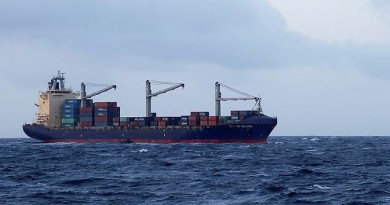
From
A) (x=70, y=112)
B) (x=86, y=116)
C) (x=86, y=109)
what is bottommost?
(x=86, y=116)

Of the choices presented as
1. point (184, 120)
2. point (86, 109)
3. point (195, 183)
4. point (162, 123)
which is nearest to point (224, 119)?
point (184, 120)

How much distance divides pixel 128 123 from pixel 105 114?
587 centimetres

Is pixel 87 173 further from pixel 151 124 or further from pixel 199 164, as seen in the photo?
pixel 151 124

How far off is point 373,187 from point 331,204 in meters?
7.05

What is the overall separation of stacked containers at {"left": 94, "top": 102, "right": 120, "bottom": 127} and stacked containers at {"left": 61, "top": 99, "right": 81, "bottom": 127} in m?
6.65

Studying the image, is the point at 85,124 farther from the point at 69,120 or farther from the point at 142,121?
the point at 142,121

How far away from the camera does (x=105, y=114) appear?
135625 mm

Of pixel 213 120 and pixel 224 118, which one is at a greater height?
pixel 224 118

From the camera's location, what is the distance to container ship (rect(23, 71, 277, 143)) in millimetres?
121000

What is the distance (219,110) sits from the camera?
440ft

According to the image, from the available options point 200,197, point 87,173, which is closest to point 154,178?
point 87,173

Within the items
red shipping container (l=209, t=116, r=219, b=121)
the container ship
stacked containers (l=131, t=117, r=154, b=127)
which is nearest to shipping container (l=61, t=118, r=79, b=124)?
the container ship

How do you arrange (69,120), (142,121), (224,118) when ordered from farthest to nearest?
(69,120)
(142,121)
(224,118)

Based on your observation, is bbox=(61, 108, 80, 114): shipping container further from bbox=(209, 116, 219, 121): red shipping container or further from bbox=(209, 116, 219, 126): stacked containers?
bbox=(209, 116, 219, 126): stacked containers
